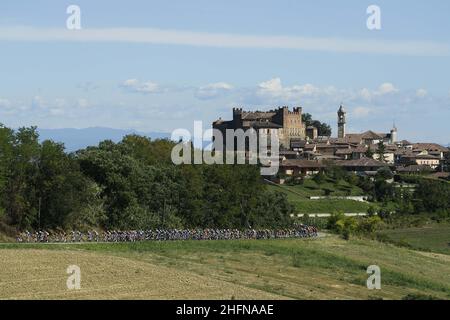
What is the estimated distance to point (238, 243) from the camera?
58156 millimetres

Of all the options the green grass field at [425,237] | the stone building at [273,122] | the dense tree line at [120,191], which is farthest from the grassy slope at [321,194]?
the stone building at [273,122]

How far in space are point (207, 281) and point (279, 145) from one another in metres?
131

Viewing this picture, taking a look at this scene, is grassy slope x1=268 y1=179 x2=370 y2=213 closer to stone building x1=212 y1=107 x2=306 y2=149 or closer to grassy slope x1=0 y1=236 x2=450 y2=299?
grassy slope x1=0 y1=236 x2=450 y2=299

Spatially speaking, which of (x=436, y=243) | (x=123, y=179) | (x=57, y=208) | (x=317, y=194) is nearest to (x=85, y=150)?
(x=123, y=179)

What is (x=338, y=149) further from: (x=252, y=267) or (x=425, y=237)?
(x=252, y=267)

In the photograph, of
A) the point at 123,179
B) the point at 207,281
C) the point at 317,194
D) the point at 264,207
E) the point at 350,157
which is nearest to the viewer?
the point at 207,281

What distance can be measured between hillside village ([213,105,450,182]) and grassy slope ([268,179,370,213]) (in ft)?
60.3

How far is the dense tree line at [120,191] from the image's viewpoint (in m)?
59.0

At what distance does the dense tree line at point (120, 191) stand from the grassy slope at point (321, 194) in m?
17.8

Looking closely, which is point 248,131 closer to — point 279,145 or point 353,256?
point 279,145

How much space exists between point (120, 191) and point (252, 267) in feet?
65.5

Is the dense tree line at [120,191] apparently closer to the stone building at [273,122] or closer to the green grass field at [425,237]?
the green grass field at [425,237]

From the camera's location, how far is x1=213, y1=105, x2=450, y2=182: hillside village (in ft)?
462
